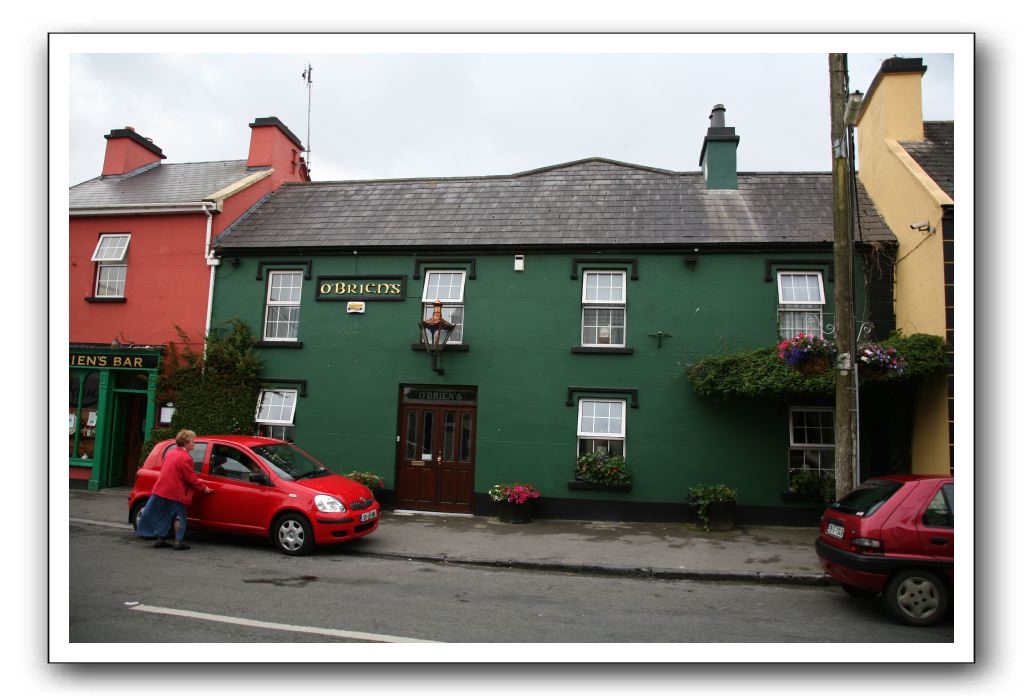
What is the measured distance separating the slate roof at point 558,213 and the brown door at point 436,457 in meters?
3.53

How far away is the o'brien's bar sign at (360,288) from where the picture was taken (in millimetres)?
12906

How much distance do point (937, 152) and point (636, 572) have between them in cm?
1015

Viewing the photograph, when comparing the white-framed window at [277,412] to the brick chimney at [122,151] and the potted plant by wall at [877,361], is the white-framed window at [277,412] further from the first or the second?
the potted plant by wall at [877,361]

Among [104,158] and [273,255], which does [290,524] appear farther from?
[104,158]

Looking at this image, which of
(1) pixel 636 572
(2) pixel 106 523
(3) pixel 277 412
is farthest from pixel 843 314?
(2) pixel 106 523

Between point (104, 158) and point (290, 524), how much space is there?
43.9 feet

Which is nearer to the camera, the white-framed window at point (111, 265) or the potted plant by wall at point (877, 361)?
the potted plant by wall at point (877, 361)

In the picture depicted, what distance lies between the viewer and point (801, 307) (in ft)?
38.8

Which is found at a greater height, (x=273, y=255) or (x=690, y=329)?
(x=273, y=255)

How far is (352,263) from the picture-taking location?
13203mm

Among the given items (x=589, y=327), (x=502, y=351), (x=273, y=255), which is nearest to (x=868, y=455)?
(x=589, y=327)

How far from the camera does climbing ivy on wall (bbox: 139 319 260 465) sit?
12695 millimetres

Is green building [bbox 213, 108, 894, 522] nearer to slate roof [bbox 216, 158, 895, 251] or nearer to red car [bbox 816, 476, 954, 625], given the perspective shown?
slate roof [bbox 216, 158, 895, 251]

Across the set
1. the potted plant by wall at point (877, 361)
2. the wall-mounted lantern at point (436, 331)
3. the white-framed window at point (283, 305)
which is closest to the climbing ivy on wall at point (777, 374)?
the potted plant by wall at point (877, 361)
